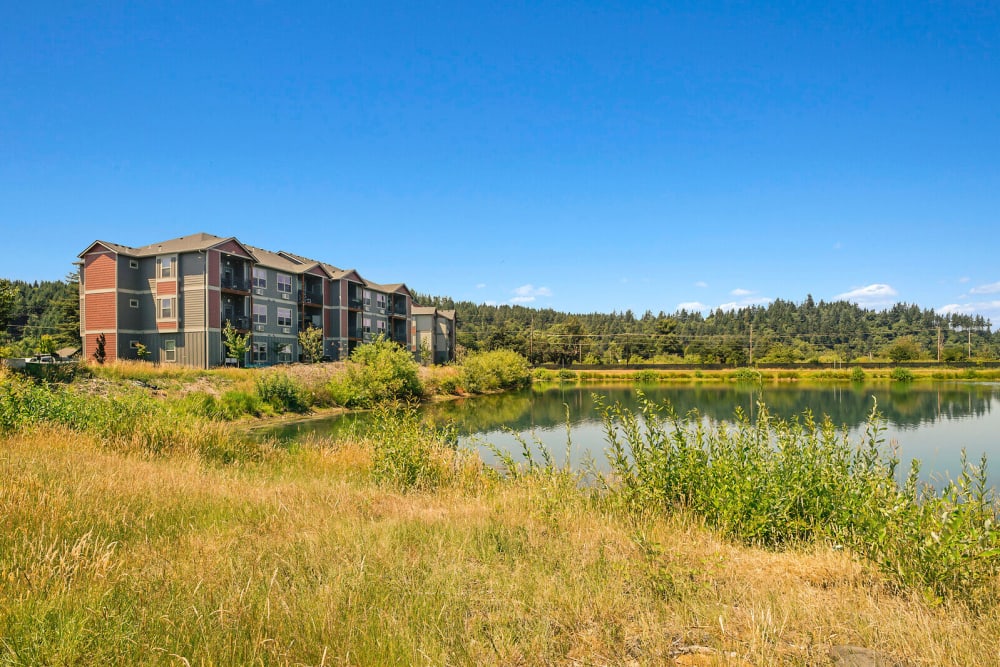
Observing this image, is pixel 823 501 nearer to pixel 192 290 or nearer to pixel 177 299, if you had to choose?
pixel 192 290

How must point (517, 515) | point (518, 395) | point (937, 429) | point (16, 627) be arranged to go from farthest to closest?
1. point (518, 395)
2. point (937, 429)
3. point (517, 515)
4. point (16, 627)

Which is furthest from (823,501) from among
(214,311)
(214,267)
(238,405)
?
(214,267)

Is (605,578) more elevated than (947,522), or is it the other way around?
(947,522)

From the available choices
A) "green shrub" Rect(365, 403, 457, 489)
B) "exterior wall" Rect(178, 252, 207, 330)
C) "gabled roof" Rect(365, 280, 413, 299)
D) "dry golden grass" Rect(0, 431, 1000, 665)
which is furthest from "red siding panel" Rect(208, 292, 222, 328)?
"dry golden grass" Rect(0, 431, 1000, 665)

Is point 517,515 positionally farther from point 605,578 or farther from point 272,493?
point 272,493

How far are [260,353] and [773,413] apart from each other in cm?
3730

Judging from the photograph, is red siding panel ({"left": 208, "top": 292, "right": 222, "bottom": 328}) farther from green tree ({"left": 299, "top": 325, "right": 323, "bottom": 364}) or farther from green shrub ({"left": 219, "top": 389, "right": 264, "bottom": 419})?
green shrub ({"left": 219, "top": 389, "right": 264, "bottom": 419})

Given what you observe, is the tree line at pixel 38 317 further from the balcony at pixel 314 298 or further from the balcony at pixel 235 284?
the balcony at pixel 314 298

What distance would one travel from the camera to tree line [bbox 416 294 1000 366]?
3332 inches

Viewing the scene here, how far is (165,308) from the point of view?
38.4 m

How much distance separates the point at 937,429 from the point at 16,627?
3082 centimetres

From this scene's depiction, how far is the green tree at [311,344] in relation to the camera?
4419 cm

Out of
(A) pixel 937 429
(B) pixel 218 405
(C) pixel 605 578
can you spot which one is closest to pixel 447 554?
(C) pixel 605 578

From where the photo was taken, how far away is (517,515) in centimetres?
619
